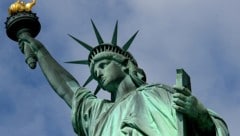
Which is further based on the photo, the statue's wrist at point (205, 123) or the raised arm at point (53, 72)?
the raised arm at point (53, 72)

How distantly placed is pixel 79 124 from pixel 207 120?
1.92m

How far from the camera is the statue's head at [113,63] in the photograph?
52.4ft

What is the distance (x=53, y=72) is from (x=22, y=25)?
806 millimetres

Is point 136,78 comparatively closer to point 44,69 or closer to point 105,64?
point 105,64

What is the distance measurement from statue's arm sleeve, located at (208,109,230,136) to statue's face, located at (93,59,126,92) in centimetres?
142

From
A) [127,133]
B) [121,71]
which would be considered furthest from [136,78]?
[127,133]

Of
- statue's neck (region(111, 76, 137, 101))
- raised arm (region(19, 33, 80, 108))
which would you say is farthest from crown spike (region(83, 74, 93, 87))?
statue's neck (region(111, 76, 137, 101))

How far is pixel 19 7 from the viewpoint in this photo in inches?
688

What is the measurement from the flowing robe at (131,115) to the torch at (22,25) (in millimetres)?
1208

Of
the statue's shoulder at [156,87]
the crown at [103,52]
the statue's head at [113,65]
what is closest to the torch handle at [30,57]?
the crown at [103,52]

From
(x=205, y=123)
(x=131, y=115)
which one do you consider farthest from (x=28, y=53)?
(x=205, y=123)

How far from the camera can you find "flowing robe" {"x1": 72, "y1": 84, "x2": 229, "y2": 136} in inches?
584

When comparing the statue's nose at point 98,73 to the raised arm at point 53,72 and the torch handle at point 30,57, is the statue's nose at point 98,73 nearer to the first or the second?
the raised arm at point 53,72

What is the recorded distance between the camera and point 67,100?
16.5 metres
